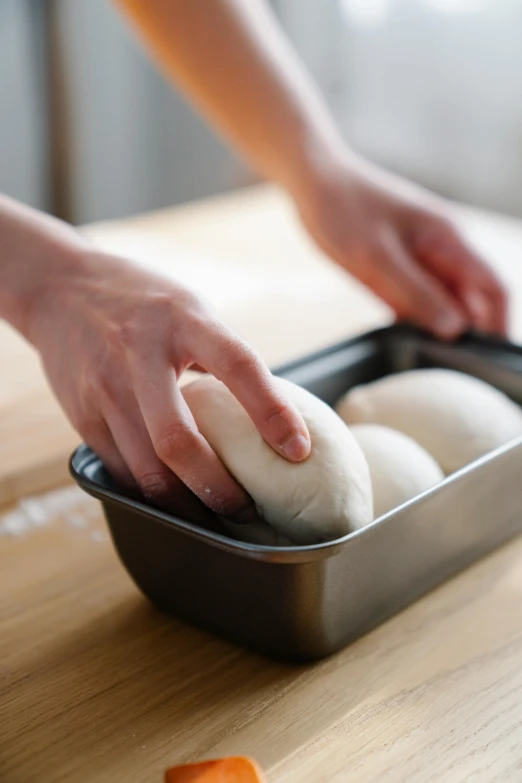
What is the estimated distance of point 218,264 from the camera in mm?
1412

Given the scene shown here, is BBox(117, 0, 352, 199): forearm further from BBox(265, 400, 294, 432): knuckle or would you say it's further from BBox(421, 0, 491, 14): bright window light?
BBox(421, 0, 491, 14): bright window light

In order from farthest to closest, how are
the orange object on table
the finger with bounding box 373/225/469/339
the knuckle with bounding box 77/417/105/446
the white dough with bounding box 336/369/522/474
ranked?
the finger with bounding box 373/225/469/339 → the white dough with bounding box 336/369/522/474 → the knuckle with bounding box 77/417/105/446 → the orange object on table

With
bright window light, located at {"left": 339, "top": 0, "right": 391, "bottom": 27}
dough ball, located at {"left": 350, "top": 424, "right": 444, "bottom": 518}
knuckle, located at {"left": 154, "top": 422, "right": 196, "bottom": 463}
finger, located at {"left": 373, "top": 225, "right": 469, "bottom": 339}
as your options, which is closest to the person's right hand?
knuckle, located at {"left": 154, "top": 422, "right": 196, "bottom": 463}

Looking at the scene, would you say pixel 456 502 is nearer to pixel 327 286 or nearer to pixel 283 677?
pixel 283 677

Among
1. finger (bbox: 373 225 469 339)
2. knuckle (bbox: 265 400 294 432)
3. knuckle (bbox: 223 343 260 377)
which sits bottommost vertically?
finger (bbox: 373 225 469 339)

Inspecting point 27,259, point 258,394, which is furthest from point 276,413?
point 27,259

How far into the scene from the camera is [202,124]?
283 cm

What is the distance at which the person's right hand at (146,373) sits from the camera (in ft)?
1.90

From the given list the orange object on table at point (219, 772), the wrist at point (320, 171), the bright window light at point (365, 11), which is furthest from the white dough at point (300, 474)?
the bright window light at point (365, 11)

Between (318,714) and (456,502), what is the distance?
17 centimetres

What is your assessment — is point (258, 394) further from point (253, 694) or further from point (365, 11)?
point (365, 11)

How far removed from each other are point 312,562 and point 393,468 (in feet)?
0.51

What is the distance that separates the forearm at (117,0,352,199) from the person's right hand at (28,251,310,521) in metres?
0.48

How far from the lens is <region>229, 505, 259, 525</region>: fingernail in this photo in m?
0.61
